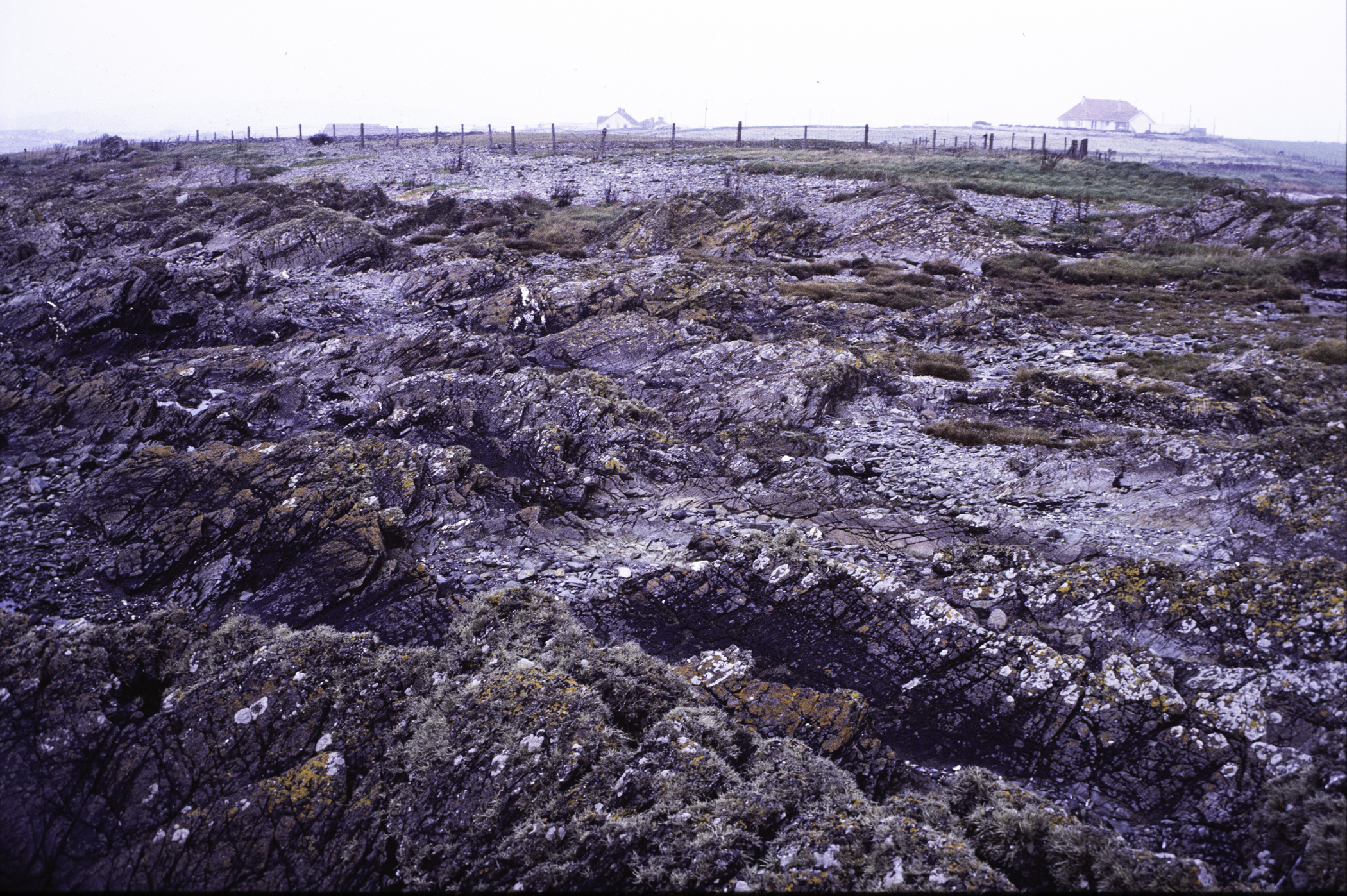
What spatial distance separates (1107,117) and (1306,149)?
112309 millimetres

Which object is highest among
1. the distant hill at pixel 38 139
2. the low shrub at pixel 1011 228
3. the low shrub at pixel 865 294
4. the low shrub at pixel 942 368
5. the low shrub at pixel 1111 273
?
the distant hill at pixel 38 139

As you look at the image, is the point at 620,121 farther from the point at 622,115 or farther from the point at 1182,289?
the point at 1182,289

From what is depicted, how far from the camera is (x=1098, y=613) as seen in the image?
6938mm

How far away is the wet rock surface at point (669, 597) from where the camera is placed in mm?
4824

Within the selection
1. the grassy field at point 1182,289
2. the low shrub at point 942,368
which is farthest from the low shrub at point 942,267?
the low shrub at point 942,368

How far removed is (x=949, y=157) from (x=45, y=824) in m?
64.4

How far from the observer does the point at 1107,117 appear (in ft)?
488

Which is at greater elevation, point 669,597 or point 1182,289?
point 1182,289

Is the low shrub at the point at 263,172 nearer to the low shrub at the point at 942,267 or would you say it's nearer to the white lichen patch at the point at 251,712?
the low shrub at the point at 942,267

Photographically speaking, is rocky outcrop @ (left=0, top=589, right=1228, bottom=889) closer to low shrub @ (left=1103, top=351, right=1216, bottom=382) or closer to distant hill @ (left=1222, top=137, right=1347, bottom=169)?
low shrub @ (left=1103, top=351, right=1216, bottom=382)

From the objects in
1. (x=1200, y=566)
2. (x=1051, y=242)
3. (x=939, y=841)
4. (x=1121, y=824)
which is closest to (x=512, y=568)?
(x=939, y=841)

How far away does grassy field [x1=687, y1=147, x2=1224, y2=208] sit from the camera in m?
36.8

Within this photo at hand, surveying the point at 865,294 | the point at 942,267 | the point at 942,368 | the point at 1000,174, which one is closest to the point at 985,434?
the point at 942,368

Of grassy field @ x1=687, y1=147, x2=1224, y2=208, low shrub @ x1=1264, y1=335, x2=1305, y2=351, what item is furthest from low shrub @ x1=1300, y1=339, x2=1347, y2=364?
grassy field @ x1=687, y1=147, x2=1224, y2=208
